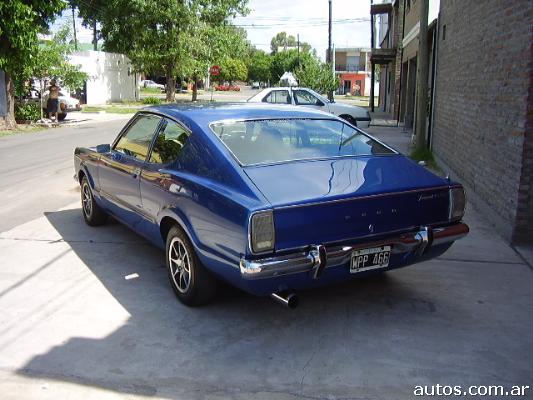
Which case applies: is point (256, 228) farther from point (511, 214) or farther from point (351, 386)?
point (511, 214)

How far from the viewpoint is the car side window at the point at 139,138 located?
5.42 m

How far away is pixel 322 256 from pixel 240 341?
842 mm

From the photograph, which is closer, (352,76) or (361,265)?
(361,265)

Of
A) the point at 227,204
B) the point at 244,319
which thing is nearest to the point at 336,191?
the point at 227,204

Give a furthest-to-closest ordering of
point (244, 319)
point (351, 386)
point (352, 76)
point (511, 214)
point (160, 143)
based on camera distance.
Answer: point (352, 76) → point (511, 214) → point (160, 143) → point (244, 319) → point (351, 386)

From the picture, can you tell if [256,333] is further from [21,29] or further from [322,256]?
[21,29]

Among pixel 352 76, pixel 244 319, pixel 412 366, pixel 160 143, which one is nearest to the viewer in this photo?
pixel 412 366

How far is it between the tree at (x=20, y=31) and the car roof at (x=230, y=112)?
13979 millimetres

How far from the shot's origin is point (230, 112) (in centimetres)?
511

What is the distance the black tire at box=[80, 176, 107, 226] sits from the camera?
6.81 m

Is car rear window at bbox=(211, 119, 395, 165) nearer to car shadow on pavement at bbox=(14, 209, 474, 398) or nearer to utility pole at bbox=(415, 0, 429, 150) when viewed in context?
car shadow on pavement at bbox=(14, 209, 474, 398)

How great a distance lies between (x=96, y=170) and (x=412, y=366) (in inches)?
164

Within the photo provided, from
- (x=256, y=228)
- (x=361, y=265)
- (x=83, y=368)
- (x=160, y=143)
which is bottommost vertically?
(x=83, y=368)

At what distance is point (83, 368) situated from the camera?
3.65 metres
